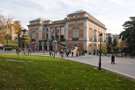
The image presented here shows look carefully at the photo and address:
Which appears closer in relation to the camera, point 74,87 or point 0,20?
point 74,87

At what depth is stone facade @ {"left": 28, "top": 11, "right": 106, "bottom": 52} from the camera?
36.7 metres

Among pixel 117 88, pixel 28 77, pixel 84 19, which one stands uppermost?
pixel 84 19

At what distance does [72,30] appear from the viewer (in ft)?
129

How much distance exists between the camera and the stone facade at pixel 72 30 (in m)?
36.7

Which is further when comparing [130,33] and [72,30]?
[72,30]

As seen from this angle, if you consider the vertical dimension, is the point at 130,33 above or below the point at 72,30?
below

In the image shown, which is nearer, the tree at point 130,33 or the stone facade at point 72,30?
the tree at point 130,33

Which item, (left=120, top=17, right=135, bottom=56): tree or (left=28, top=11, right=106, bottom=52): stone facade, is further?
(left=28, top=11, right=106, bottom=52): stone facade

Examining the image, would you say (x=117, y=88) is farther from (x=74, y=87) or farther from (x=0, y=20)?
(x=0, y=20)

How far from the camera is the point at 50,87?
20.1 ft

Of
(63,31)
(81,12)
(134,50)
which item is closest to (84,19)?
(81,12)

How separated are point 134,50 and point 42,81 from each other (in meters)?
28.2

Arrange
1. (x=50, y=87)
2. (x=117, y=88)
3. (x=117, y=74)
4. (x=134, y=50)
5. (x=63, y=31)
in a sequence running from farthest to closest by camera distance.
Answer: (x=63, y=31), (x=134, y=50), (x=117, y=74), (x=117, y=88), (x=50, y=87)

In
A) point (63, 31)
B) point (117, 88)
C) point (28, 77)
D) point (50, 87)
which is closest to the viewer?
point (50, 87)
